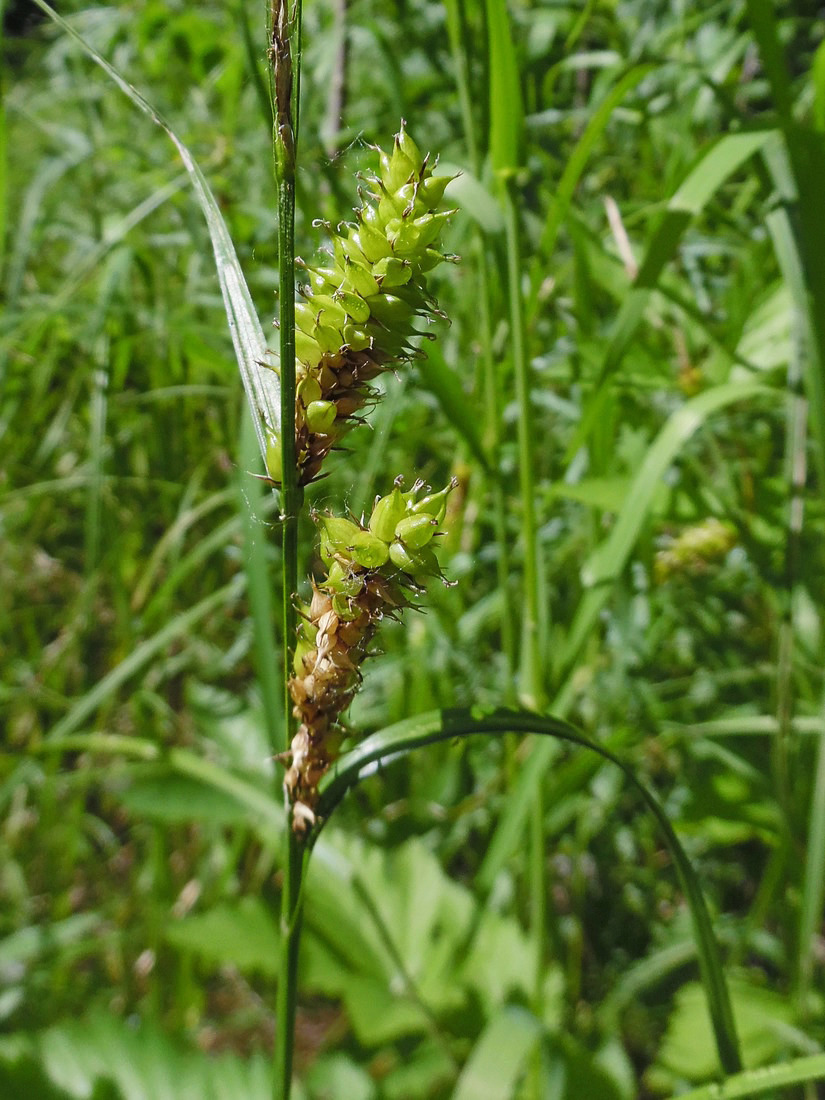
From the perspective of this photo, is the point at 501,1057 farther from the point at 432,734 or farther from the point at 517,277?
the point at 517,277

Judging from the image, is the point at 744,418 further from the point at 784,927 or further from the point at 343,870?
the point at 343,870

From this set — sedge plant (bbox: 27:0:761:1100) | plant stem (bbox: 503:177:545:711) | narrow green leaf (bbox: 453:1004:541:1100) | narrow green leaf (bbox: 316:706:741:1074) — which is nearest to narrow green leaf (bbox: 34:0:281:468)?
sedge plant (bbox: 27:0:761:1100)

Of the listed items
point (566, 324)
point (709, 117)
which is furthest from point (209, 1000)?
point (709, 117)

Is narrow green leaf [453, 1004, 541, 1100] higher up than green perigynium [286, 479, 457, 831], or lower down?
Answer: lower down

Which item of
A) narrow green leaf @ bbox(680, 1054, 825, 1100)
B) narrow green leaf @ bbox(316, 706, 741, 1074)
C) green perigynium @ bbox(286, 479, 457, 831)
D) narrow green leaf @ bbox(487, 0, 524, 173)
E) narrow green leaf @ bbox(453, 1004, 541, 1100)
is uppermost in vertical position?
narrow green leaf @ bbox(487, 0, 524, 173)

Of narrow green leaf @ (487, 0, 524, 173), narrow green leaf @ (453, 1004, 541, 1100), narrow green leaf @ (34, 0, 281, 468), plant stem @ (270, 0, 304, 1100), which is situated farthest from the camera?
narrow green leaf @ (453, 1004, 541, 1100)

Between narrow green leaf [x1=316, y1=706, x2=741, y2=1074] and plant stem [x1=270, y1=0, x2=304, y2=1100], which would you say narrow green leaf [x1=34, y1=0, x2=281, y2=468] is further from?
narrow green leaf [x1=316, y1=706, x2=741, y2=1074]

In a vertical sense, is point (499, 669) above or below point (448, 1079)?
above
